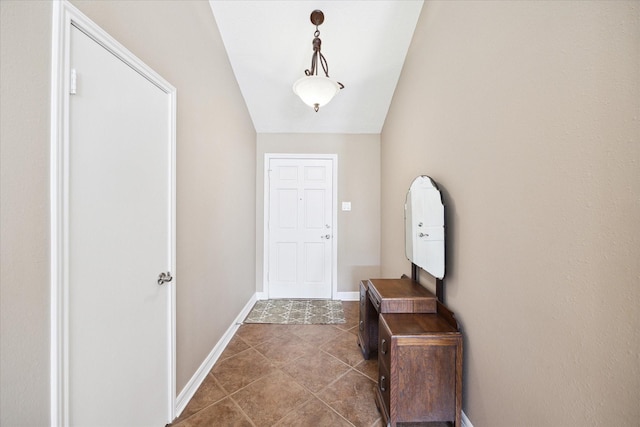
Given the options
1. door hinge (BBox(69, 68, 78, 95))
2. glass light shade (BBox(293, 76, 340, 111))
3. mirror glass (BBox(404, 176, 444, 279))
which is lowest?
mirror glass (BBox(404, 176, 444, 279))

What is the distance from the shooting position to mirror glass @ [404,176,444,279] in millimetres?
1535

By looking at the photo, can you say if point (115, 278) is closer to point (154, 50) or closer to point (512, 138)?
point (154, 50)

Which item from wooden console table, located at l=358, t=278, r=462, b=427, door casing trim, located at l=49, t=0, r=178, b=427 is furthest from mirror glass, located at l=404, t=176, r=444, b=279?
door casing trim, located at l=49, t=0, r=178, b=427

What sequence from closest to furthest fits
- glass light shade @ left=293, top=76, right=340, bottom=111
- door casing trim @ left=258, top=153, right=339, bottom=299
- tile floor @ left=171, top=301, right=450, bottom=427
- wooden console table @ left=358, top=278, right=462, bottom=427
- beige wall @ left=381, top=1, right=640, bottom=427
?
beige wall @ left=381, top=1, right=640, bottom=427, wooden console table @ left=358, top=278, right=462, bottom=427, tile floor @ left=171, top=301, right=450, bottom=427, glass light shade @ left=293, top=76, right=340, bottom=111, door casing trim @ left=258, top=153, right=339, bottom=299

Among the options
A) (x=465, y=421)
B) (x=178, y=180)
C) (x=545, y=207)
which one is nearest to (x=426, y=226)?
(x=545, y=207)

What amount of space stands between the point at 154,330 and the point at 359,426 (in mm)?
1341

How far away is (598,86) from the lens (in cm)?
70

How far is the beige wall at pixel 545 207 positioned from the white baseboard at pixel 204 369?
175cm

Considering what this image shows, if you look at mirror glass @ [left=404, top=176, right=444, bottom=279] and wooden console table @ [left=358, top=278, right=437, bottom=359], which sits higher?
mirror glass @ [left=404, top=176, right=444, bottom=279]

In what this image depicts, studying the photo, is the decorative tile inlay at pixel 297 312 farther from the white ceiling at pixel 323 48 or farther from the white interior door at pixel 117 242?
the white ceiling at pixel 323 48

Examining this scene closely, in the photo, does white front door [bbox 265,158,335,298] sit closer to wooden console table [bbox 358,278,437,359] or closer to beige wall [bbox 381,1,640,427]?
wooden console table [bbox 358,278,437,359]

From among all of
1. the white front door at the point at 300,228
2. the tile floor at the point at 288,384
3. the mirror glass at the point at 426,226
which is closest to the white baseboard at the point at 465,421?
the tile floor at the point at 288,384

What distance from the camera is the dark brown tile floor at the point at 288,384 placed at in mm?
1471

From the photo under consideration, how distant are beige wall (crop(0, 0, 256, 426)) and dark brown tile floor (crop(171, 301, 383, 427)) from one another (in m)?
0.23
